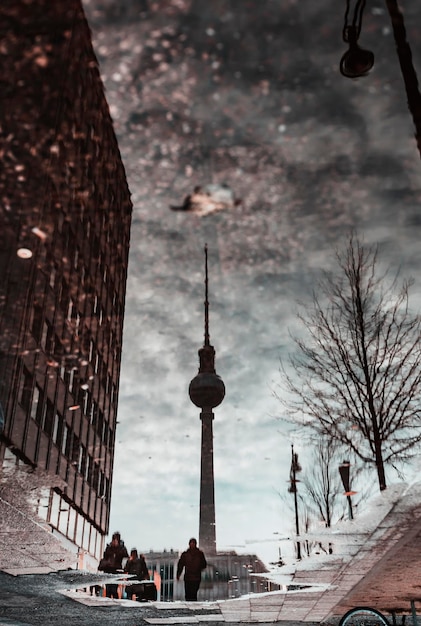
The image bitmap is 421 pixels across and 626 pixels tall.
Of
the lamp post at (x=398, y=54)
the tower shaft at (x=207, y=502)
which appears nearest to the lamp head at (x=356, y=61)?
the lamp post at (x=398, y=54)

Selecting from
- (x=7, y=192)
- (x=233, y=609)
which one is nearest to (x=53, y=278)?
(x=7, y=192)

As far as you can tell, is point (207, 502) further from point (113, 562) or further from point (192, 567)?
point (192, 567)

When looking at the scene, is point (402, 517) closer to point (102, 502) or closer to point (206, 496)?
point (102, 502)

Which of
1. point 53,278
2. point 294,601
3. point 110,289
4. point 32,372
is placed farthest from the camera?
point 110,289

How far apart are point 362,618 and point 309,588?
4.85 ft

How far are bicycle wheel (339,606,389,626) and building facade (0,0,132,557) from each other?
1625 cm

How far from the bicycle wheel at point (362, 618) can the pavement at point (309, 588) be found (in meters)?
0.33

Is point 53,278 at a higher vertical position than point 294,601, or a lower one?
higher

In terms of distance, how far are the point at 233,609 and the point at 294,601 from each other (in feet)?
3.01

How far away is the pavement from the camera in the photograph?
4781 millimetres

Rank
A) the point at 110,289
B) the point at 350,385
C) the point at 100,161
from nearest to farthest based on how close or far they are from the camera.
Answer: the point at 350,385 < the point at 100,161 < the point at 110,289

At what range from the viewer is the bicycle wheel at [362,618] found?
6.34 metres

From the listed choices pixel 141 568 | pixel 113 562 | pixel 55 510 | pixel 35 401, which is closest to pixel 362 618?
pixel 141 568

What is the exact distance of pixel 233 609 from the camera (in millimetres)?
8328
